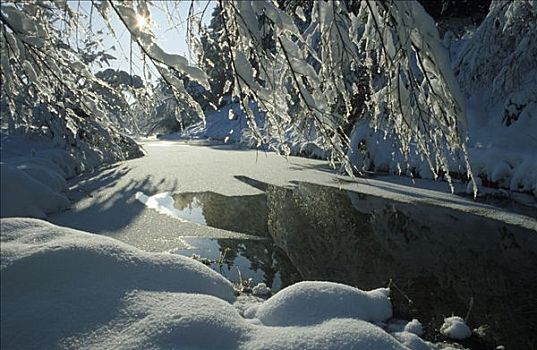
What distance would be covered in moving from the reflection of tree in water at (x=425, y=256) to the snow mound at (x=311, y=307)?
981 millimetres

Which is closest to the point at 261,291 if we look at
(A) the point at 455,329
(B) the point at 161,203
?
(A) the point at 455,329

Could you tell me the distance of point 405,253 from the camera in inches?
208

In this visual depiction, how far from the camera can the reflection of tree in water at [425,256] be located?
370cm

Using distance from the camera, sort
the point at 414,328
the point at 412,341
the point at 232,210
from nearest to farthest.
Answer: the point at 412,341 < the point at 414,328 < the point at 232,210

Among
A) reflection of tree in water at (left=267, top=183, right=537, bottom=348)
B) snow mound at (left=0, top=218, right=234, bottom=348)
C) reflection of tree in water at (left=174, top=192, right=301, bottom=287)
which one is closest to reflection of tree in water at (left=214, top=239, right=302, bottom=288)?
reflection of tree in water at (left=174, top=192, right=301, bottom=287)

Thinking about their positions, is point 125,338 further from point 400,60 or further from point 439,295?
point 439,295

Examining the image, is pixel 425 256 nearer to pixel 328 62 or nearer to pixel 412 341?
pixel 412 341

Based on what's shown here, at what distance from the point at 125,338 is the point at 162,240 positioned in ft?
12.3

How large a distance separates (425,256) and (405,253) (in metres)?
0.25

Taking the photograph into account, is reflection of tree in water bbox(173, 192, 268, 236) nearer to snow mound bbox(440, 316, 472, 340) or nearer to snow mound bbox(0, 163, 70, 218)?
snow mound bbox(0, 163, 70, 218)

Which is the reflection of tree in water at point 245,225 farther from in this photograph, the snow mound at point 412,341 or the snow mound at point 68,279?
the snow mound at point 68,279

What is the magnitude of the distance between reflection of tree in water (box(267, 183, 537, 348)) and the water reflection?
11mm

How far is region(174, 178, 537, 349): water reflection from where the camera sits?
3748 millimetres

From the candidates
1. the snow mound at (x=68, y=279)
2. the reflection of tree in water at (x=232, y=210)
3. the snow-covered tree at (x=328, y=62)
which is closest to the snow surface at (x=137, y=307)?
the snow mound at (x=68, y=279)
